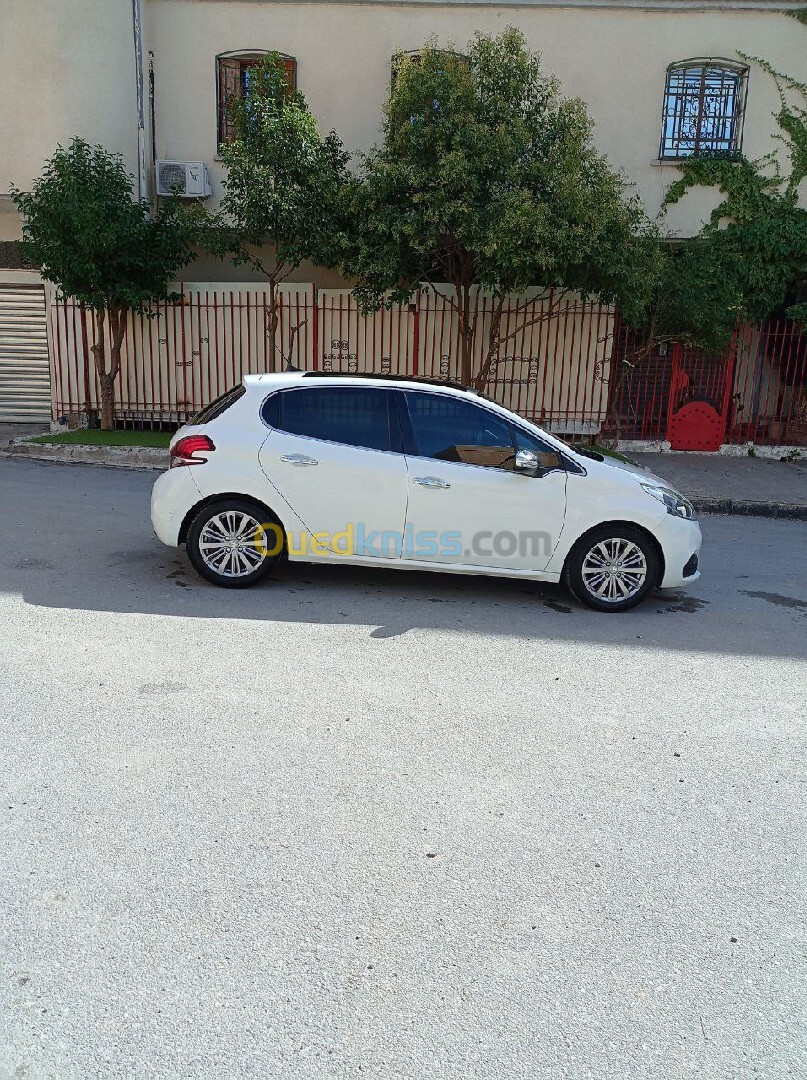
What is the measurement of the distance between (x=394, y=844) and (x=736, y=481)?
10458 millimetres

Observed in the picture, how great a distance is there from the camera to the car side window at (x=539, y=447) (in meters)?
6.17

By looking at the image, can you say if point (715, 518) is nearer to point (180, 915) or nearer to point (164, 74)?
point (180, 915)

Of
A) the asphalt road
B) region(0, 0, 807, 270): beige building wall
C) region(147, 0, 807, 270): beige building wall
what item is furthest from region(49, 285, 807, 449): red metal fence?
the asphalt road

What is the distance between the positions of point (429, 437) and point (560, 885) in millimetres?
3727

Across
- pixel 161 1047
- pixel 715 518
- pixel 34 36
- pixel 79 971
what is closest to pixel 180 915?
pixel 79 971

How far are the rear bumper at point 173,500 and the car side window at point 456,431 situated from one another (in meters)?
1.65

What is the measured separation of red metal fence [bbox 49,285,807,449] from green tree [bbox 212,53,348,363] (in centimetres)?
212

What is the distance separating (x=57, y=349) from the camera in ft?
47.5

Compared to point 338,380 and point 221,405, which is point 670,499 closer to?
point 338,380

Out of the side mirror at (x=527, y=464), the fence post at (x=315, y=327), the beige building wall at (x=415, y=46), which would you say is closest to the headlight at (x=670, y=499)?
the side mirror at (x=527, y=464)

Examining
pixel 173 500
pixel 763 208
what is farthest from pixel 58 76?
pixel 763 208

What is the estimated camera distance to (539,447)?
20.5ft

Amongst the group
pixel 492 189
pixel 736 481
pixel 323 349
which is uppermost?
pixel 492 189

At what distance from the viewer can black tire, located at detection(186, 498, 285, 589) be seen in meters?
6.30
